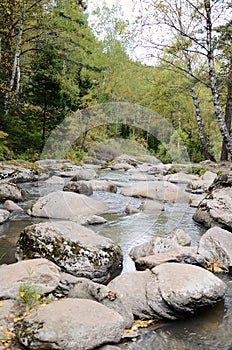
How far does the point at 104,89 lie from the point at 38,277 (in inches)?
679

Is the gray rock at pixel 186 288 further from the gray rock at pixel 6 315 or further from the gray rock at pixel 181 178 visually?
the gray rock at pixel 181 178

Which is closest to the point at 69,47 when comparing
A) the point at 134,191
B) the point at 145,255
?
the point at 134,191

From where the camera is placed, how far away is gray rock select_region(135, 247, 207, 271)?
14.8ft

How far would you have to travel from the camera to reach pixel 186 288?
3.61 metres

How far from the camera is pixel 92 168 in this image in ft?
39.8

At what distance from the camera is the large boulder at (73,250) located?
436 cm

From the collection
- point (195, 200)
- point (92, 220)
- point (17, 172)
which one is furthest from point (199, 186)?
point (17, 172)

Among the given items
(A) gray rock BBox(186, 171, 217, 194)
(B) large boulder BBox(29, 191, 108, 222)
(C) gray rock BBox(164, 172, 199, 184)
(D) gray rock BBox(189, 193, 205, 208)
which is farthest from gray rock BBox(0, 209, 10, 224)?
(C) gray rock BBox(164, 172, 199, 184)

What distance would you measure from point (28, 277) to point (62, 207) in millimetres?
3434

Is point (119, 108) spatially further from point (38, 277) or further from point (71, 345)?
point (71, 345)

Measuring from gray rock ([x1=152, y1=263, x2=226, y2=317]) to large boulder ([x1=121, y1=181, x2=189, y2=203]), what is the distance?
5.25 m

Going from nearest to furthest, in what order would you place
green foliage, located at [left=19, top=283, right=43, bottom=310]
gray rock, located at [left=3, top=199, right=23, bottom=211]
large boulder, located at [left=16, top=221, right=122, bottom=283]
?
green foliage, located at [left=19, top=283, right=43, bottom=310] → large boulder, located at [left=16, top=221, right=122, bottom=283] → gray rock, located at [left=3, top=199, right=23, bottom=211]

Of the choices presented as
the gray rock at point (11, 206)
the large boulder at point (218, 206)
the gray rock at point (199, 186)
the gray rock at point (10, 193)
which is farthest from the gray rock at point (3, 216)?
the gray rock at point (199, 186)

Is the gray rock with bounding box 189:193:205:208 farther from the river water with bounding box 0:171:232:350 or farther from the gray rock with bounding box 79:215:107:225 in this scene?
the gray rock with bounding box 79:215:107:225
